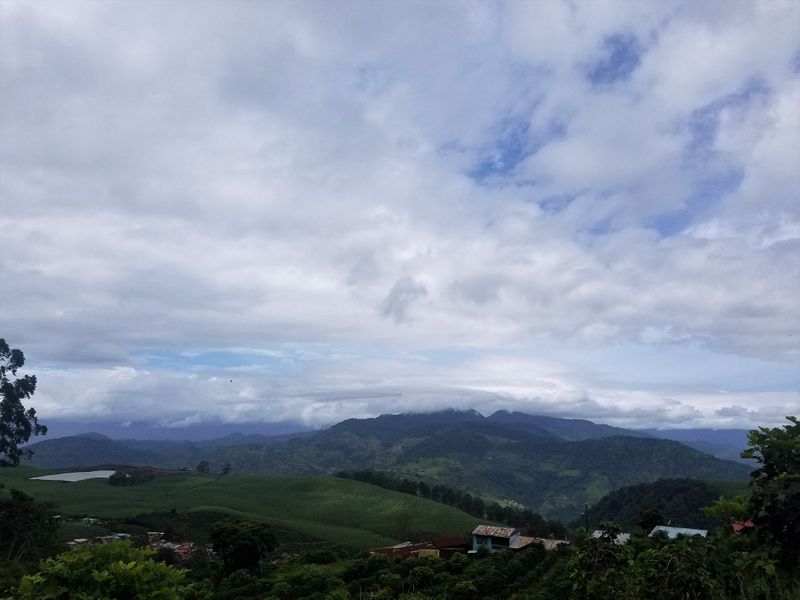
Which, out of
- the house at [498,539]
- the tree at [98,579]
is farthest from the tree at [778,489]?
the house at [498,539]

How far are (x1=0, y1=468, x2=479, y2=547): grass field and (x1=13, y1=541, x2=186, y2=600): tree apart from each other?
267 feet

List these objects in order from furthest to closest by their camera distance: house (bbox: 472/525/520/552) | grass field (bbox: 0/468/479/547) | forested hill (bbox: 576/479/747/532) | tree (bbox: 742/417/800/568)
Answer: forested hill (bbox: 576/479/747/532)
grass field (bbox: 0/468/479/547)
house (bbox: 472/525/520/552)
tree (bbox: 742/417/800/568)

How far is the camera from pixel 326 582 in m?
32.6

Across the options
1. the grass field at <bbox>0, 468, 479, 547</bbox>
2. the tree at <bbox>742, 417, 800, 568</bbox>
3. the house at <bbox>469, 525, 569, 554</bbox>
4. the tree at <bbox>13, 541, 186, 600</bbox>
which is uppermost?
the tree at <bbox>742, 417, 800, 568</bbox>

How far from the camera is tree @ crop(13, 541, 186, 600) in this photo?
24.5ft

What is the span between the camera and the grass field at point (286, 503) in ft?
319

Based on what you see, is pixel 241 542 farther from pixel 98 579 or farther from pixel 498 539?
pixel 498 539

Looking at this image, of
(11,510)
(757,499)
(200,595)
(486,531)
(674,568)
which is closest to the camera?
(757,499)

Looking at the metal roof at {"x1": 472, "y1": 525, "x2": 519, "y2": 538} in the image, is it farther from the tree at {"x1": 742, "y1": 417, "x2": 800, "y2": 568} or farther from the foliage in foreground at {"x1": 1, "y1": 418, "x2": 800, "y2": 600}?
the tree at {"x1": 742, "y1": 417, "x2": 800, "y2": 568}

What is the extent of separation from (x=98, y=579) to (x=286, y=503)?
128101 millimetres

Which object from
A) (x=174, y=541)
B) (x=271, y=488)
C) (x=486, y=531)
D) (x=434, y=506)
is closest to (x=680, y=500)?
(x=434, y=506)

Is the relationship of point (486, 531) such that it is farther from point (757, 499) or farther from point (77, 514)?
point (77, 514)

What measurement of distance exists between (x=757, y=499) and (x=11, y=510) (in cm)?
5552

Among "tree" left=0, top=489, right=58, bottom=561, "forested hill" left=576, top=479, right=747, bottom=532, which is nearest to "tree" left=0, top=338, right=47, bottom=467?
"tree" left=0, top=489, right=58, bottom=561
